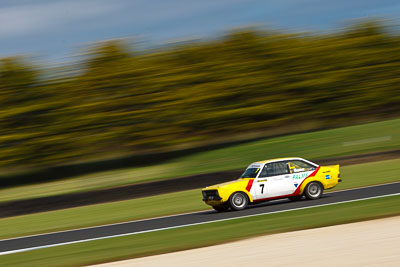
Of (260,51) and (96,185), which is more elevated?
(260,51)

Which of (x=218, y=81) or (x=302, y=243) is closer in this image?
(x=302, y=243)

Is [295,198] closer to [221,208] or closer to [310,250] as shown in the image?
[221,208]

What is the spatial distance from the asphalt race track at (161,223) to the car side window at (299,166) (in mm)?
881

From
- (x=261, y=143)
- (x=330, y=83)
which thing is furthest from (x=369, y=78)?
(x=261, y=143)

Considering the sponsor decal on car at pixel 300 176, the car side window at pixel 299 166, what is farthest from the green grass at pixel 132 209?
the sponsor decal on car at pixel 300 176

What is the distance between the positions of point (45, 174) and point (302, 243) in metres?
25.3

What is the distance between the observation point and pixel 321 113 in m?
33.3

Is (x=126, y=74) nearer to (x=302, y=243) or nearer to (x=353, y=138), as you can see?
(x=353, y=138)

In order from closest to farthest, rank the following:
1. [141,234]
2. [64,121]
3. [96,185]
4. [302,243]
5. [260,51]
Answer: [302,243] < [141,234] < [96,185] < [64,121] < [260,51]

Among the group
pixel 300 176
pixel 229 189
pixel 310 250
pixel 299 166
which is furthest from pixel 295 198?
pixel 310 250

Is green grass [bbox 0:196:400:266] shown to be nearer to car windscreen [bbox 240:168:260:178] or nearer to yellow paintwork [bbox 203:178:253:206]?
yellow paintwork [bbox 203:178:253:206]

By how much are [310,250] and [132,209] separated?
405 inches

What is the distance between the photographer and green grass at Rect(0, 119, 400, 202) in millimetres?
27094

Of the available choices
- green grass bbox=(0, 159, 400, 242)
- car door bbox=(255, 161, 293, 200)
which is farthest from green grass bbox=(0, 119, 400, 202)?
car door bbox=(255, 161, 293, 200)
